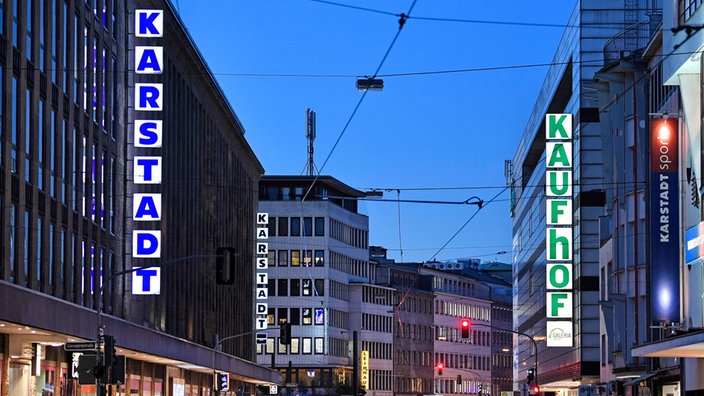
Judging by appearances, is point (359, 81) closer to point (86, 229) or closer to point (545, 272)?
point (86, 229)

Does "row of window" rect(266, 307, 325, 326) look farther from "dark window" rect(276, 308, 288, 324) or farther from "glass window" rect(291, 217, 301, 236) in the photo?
"glass window" rect(291, 217, 301, 236)

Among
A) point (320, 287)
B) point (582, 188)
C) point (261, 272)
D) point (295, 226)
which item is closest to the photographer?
point (582, 188)

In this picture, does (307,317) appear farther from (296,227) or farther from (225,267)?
(225,267)

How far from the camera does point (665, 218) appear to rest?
47250 mm

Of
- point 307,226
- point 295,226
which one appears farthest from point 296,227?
point 307,226

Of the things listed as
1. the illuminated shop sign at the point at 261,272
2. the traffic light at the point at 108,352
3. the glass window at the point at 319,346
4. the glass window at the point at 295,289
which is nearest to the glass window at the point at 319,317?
the glass window at the point at 319,346

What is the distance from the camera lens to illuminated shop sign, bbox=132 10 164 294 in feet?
213

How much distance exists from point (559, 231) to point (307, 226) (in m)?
72.8

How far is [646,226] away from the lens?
5466 cm

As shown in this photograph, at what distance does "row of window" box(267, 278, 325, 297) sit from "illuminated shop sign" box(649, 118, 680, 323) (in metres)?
105

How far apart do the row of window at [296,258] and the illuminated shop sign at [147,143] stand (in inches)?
3373

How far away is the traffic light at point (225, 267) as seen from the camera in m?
43.4

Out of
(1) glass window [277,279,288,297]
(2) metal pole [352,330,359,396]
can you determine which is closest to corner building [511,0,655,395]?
(2) metal pole [352,330,359,396]

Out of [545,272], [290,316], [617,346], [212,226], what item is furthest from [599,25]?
[290,316]
